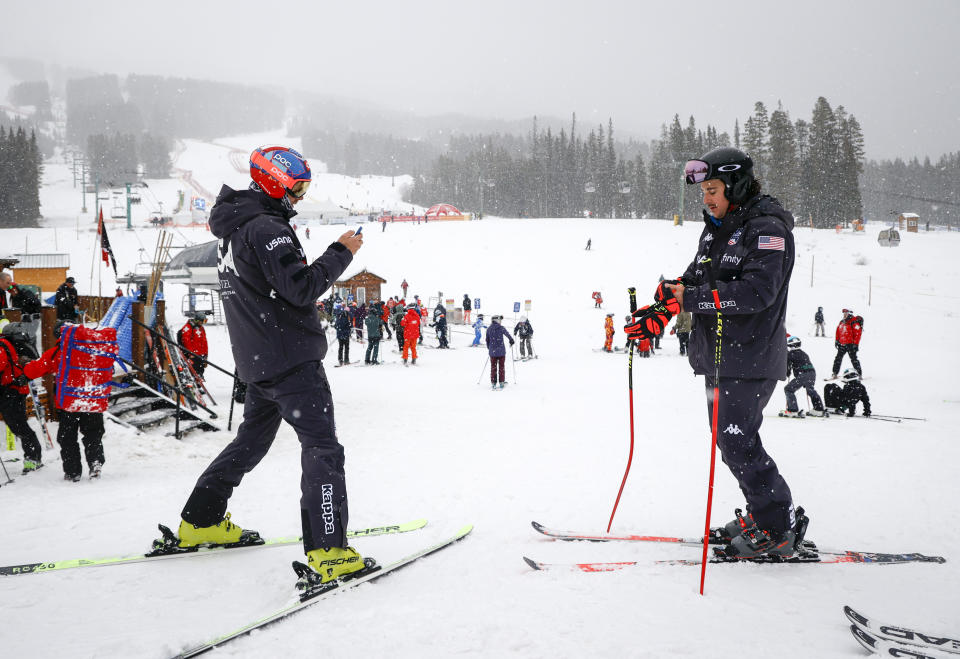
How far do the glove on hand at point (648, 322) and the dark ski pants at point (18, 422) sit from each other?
5913 mm

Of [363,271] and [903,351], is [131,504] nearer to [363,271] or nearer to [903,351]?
[903,351]

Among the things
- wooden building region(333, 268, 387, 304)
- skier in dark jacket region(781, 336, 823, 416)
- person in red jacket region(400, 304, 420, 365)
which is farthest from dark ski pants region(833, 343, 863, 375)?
wooden building region(333, 268, 387, 304)

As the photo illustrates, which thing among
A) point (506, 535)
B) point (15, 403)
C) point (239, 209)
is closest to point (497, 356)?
point (15, 403)

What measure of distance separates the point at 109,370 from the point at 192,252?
3358 cm

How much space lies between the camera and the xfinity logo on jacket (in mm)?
2531

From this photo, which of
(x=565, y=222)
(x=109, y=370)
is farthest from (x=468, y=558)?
(x=565, y=222)

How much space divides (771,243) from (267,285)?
2512mm

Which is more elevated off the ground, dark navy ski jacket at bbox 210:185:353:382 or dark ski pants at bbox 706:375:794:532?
dark navy ski jacket at bbox 210:185:353:382

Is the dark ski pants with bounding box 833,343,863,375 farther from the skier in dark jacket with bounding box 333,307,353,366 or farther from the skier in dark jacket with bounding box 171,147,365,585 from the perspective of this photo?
the skier in dark jacket with bounding box 171,147,365,585

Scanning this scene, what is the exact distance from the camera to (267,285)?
2600 mm

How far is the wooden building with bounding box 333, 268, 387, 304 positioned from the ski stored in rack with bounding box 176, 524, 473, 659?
32917 mm

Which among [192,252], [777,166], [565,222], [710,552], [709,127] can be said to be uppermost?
[709,127]

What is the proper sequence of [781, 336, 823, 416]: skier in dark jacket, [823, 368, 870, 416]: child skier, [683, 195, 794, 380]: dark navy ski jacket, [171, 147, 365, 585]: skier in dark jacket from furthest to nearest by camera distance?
1. [823, 368, 870, 416]: child skier
2. [781, 336, 823, 416]: skier in dark jacket
3. [683, 195, 794, 380]: dark navy ski jacket
4. [171, 147, 365, 585]: skier in dark jacket

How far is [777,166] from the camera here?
6281 centimetres
